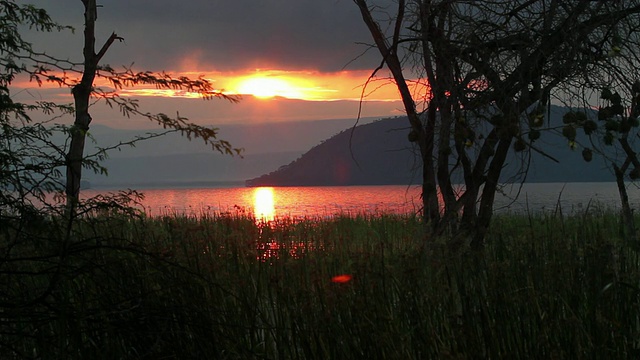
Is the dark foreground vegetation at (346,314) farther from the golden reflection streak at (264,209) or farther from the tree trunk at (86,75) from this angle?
the golden reflection streak at (264,209)

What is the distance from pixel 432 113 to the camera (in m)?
7.18

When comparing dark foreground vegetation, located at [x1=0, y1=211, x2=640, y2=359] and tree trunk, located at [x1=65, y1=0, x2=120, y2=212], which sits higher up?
tree trunk, located at [x1=65, y1=0, x2=120, y2=212]

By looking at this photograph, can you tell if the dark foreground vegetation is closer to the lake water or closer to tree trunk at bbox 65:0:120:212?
the lake water

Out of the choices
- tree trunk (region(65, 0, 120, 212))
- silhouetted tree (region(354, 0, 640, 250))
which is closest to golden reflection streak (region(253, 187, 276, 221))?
tree trunk (region(65, 0, 120, 212))

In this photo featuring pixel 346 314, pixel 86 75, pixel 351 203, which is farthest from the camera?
pixel 351 203

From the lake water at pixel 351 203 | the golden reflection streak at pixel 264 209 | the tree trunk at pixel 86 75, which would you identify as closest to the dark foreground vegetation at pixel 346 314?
the lake water at pixel 351 203

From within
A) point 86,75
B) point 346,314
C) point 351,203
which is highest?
point 86,75

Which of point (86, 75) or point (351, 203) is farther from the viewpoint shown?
point (351, 203)

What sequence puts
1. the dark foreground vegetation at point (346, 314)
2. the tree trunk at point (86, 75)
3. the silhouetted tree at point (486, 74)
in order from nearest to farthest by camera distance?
the dark foreground vegetation at point (346, 314) < the silhouetted tree at point (486, 74) < the tree trunk at point (86, 75)

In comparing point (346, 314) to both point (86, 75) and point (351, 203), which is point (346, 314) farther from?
point (351, 203)

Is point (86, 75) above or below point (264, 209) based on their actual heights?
above

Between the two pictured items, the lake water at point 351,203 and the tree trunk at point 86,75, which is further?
the lake water at point 351,203

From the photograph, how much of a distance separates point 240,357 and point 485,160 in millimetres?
3932

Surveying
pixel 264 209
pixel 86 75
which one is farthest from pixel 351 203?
pixel 86 75
